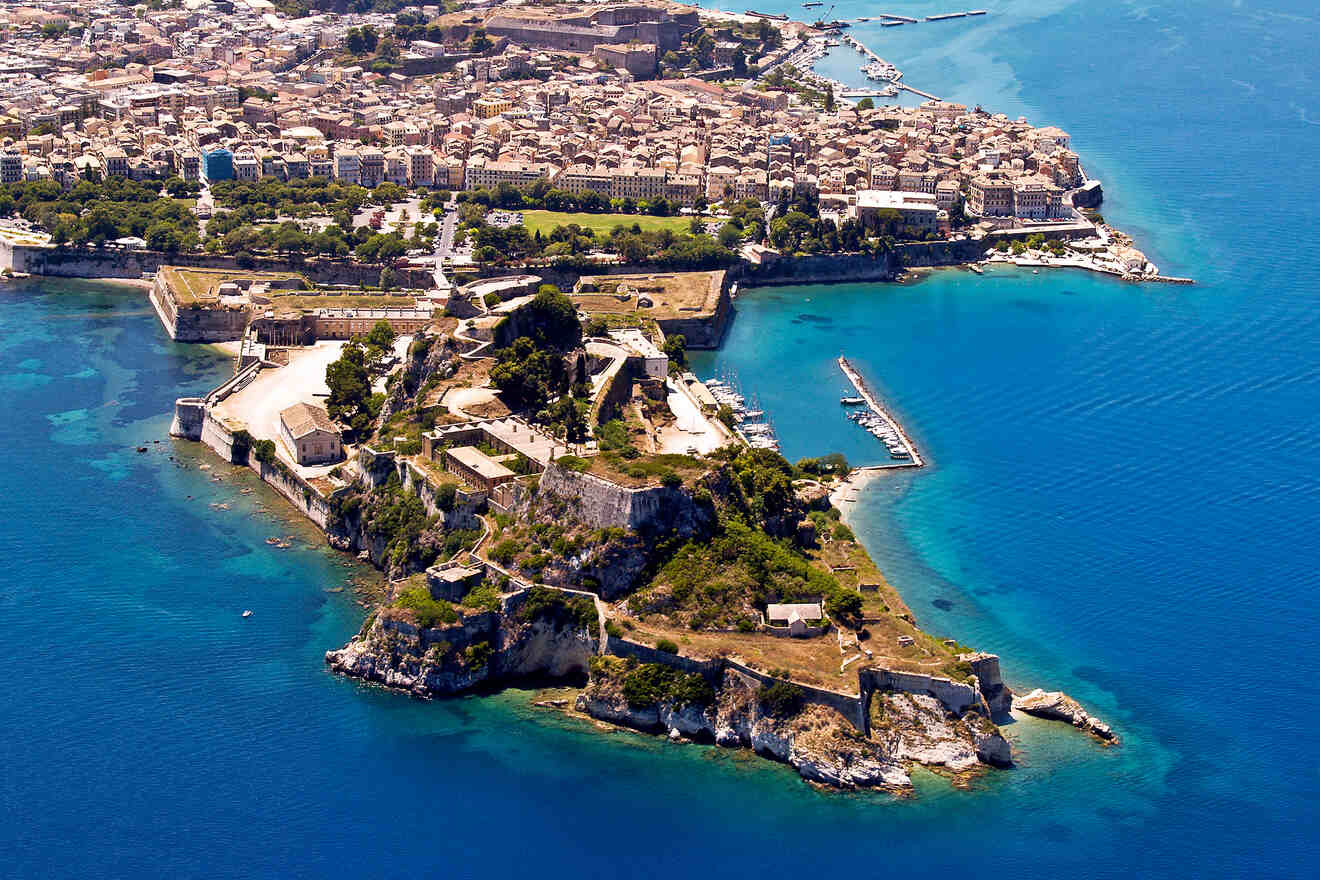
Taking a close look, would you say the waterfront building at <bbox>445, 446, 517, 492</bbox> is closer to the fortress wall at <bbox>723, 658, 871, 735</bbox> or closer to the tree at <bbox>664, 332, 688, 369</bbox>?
the fortress wall at <bbox>723, 658, 871, 735</bbox>

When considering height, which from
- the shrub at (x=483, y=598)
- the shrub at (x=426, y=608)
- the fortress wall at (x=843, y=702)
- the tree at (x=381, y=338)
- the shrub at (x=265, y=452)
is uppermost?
the fortress wall at (x=843, y=702)

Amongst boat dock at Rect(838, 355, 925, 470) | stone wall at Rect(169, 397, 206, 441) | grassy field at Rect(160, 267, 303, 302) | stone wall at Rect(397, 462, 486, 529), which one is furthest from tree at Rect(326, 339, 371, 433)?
boat dock at Rect(838, 355, 925, 470)

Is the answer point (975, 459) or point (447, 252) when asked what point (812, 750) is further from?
point (447, 252)

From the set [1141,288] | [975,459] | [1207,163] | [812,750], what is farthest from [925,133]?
[812,750]

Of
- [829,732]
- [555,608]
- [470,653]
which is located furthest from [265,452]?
[829,732]

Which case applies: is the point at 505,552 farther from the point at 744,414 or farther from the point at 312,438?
the point at 744,414

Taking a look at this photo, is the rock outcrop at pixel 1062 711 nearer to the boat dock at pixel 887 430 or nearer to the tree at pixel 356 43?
the boat dock at pixel 887 430

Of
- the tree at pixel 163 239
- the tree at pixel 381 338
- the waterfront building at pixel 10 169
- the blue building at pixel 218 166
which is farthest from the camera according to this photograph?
the blue building at pixel 218 166

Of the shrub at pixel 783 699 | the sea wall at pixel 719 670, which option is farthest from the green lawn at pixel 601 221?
the shrub at pixel 783 699
